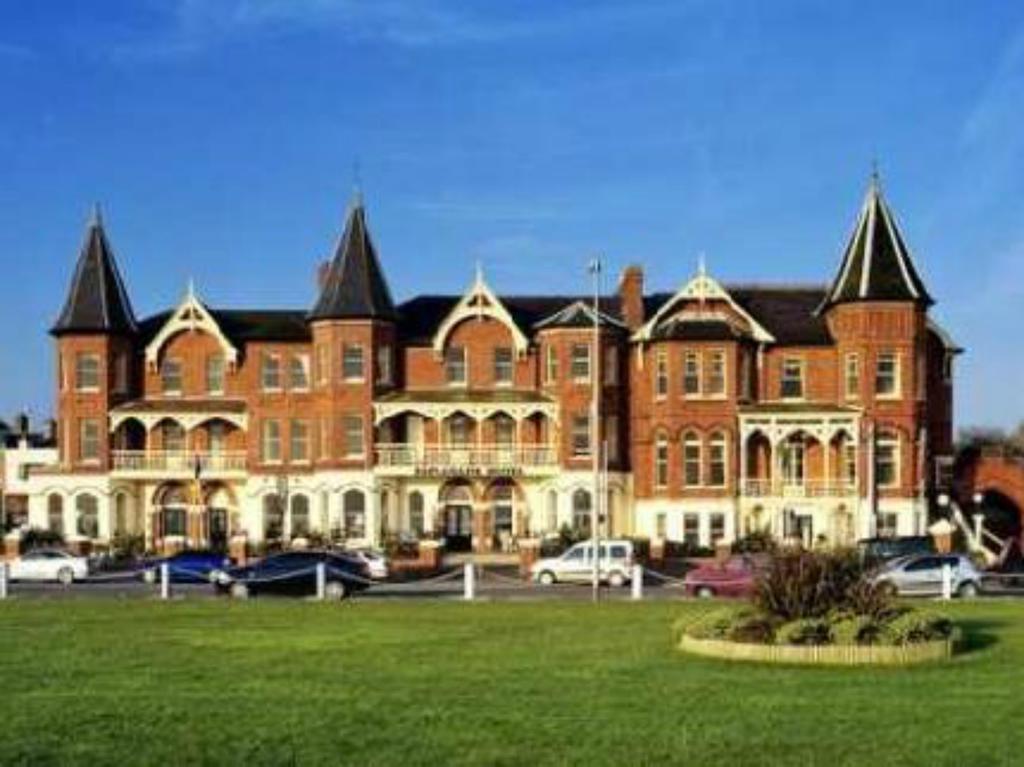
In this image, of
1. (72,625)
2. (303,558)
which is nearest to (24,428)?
(303,558)

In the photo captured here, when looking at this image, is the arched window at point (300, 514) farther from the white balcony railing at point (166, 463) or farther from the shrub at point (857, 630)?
the shrub at point (857, 630)

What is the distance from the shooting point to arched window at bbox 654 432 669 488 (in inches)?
2623

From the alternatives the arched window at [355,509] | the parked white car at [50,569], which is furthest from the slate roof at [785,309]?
the parked white car at [50,569]

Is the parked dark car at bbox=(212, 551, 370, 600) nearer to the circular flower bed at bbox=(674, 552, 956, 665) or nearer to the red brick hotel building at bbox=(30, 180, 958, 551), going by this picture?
the circular flower bed at bbox=(674, 552, 956, 665)

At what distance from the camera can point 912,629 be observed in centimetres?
2225

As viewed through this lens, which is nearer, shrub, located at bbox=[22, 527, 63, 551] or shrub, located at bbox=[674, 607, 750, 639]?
shrub, located at bbox=[674, 607, 750, 639]

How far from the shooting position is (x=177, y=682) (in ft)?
64.2

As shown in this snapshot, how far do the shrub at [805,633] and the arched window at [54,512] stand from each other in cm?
5201

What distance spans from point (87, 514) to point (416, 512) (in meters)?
13.7

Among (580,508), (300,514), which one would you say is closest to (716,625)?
(580,508)

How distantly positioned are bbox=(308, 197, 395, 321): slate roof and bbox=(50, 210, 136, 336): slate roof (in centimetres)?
815

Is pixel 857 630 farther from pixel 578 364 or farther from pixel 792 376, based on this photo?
pixel 792 376

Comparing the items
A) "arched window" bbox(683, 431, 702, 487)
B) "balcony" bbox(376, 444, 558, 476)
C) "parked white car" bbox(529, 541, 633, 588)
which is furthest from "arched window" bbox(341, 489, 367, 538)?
"parked white car" bbox(529, 541, 633, 588)

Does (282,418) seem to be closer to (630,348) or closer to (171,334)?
(171,334)
